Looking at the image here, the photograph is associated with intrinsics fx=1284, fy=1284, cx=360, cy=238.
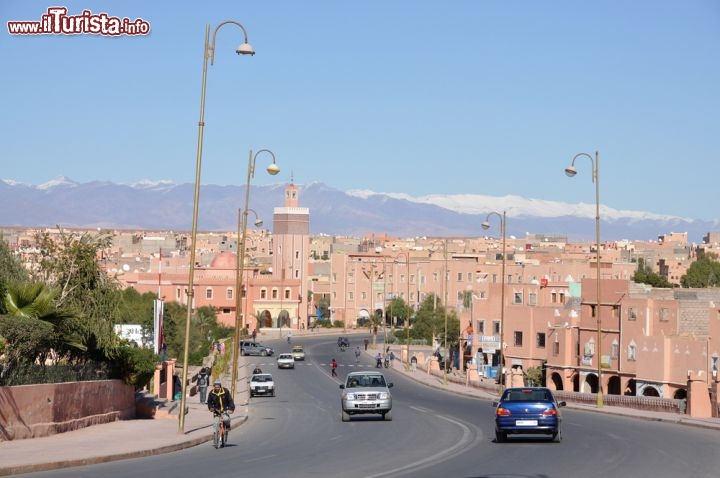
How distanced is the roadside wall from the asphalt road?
11.8 feet

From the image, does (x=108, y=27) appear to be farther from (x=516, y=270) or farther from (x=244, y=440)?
(x=516, y=270)

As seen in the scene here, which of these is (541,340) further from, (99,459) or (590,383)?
(99,459)

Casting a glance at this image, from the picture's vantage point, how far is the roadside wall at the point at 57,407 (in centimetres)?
2805

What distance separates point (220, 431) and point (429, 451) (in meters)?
5.01

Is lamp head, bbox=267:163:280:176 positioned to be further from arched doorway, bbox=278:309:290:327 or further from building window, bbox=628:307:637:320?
arched doorway, bbox=278:309:290:327

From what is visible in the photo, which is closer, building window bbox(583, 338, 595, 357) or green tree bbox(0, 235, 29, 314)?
green tree bbox(0, 235, 29, 314)

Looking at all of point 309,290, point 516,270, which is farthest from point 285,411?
point 309,290

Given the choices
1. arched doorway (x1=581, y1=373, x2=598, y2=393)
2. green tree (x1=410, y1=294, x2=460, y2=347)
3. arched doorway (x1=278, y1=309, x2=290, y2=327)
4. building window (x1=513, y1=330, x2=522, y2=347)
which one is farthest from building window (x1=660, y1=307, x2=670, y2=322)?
arched doorway (x1=278, y1=309, x2=290, y2=327)

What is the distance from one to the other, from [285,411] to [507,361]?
40.9m

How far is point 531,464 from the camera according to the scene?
80.4 ft

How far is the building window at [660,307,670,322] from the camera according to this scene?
6989 cm

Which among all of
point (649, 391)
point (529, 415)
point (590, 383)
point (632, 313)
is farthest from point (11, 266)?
point (590, 383)

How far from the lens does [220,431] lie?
97.1 feet

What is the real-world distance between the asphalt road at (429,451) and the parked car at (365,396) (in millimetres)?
488
